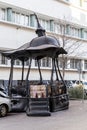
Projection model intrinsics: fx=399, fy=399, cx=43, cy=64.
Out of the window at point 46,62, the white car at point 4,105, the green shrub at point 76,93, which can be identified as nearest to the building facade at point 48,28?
the window at point 46,62

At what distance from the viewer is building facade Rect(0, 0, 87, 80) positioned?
3281cm

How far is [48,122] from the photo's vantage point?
17.5 m

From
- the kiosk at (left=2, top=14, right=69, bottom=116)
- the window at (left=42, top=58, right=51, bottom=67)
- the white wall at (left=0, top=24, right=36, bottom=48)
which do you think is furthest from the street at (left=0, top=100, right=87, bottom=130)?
the window at (left=42, top=58, right=51, bottom=67)

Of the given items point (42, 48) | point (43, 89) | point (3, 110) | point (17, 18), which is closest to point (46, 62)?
point (17, 18)

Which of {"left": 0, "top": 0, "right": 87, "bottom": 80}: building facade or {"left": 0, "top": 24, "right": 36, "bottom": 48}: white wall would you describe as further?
{"left": 0, "top": 0, "right": 87, "bottom": 80}: building facade

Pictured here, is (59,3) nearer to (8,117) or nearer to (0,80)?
(0,80)

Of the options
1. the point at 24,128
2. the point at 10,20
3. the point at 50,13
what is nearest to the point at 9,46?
the point at 10,20

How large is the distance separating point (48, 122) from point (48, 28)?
21916mm

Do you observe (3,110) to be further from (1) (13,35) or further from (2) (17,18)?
(2) (17,18)

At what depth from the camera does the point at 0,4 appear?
3209 cm

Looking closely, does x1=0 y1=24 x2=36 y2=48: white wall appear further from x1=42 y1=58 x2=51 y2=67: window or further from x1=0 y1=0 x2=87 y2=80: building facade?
x1=42 y1=58 x2=51 y2=67: window

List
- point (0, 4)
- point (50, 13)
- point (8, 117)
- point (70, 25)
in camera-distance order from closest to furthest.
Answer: point (8, 117)
point (0, 4)
point (50, 13)
point (70, 25)

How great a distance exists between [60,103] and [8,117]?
3935mm

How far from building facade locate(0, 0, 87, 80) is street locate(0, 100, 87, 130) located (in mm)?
10891
